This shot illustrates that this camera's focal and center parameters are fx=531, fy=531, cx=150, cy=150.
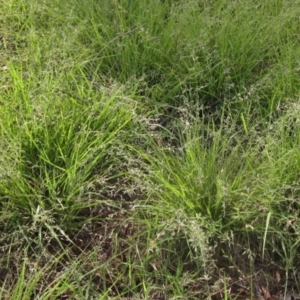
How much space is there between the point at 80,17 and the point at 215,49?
0.70 m

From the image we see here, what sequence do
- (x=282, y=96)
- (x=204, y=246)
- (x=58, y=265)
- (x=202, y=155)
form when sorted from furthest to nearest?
(x=282, y=96), (x=202, y=155), (x=58, y=265), (x=204, y=246)

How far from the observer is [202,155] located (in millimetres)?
2020

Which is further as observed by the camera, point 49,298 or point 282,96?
point 282,96

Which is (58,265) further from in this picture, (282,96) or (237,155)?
(282,96)

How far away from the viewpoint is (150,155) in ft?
6.87

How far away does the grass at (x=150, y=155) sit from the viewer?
1.84 m

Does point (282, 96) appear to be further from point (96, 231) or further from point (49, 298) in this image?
point (49, 298)

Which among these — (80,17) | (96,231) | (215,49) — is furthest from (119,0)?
(96,231)

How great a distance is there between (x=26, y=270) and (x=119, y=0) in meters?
1.49

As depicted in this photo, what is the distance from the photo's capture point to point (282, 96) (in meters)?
2.31

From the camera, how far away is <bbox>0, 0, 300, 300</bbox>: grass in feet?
6.05

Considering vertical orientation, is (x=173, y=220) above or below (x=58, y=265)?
above

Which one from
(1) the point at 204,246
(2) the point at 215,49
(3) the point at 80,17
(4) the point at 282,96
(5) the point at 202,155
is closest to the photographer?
(1) the point at 204,246

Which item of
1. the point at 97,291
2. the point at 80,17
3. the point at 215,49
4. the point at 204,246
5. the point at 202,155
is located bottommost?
the point at 97,291
